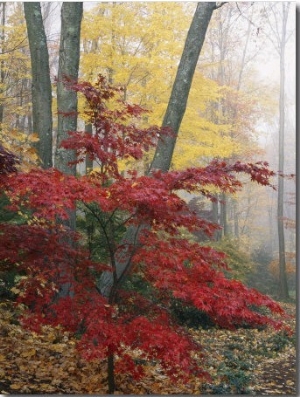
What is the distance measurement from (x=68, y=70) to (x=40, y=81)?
1.48 feet

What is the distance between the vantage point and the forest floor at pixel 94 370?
295cm

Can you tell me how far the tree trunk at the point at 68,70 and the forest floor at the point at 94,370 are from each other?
3.21 ft

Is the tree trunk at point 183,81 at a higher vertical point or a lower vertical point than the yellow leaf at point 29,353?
higher

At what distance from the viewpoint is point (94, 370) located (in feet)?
10.3

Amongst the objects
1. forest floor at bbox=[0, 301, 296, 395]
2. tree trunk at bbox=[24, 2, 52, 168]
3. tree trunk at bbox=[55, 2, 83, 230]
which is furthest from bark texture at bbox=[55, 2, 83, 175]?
forest floor at bbox=[0, 301, 296, 395]

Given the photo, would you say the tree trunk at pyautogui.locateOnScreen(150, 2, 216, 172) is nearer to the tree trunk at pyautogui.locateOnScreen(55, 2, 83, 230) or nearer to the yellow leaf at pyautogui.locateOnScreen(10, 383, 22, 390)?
the tree trunk at pyautogui.locateOnScreen(55, 2, 83, 230)

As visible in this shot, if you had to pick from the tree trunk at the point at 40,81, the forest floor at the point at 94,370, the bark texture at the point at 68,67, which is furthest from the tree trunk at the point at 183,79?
the forest floor at the point at 94,370

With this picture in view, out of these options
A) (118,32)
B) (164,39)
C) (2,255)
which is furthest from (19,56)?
(2,255)

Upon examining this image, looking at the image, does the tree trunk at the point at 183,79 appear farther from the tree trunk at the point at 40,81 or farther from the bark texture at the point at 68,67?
the tree trunk at the point at 40,81

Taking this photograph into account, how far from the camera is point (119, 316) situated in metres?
2.62

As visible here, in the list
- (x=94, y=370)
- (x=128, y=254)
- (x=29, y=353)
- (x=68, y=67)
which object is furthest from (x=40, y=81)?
(x=94, y=370)

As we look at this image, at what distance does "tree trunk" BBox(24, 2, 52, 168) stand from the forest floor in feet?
4.87

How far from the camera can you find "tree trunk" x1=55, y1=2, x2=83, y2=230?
3512 millimetres

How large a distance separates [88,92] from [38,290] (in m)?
1.28
